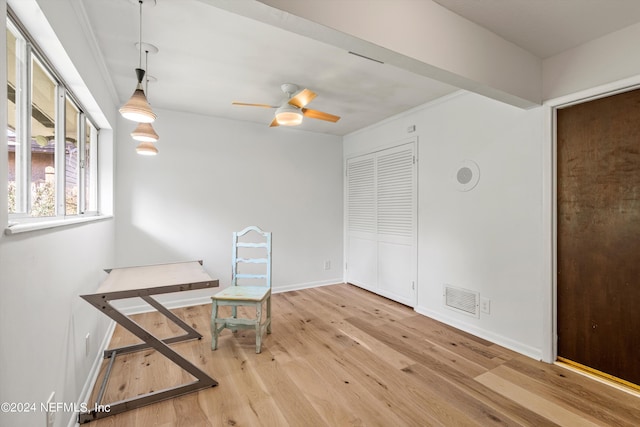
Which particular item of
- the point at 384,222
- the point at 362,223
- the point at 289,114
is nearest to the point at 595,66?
the point at 289,114

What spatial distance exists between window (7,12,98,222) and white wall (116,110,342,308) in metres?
1.08

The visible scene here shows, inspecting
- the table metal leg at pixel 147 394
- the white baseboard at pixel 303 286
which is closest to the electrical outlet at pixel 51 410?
the table metal leg at pixel 147 394

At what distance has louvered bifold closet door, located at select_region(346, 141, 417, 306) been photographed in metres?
3.69

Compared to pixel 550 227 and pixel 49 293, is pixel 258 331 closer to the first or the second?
pixel 49 293

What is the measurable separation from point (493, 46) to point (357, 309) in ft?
9.69

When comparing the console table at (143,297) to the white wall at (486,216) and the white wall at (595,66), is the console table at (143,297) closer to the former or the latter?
the white wall at (486,216)

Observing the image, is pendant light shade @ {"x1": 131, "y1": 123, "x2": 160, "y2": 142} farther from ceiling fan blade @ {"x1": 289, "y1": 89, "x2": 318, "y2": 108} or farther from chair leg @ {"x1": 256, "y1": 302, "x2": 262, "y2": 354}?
chair leg @ {"x1": 256, "y1": 302, "x2": 262, "y2": 354}

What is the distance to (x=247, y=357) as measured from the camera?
8.11 ft

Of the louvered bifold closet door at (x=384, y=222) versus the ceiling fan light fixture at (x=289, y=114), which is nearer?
the ceiling fan light fixture at (x=289, y=114)

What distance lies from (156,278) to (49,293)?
2.41 ft

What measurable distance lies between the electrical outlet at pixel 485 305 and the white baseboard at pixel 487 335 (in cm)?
19

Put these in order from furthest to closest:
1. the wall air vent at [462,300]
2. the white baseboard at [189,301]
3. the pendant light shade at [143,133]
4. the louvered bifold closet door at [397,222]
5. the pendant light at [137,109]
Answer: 1. the louvered bifold closet door at [397,222]
2. the white baseboard at [189,301]
3. the wall air vent at [462,300]
4. the pendant light shade at [143,133]
5. the pendant light at [137,109]

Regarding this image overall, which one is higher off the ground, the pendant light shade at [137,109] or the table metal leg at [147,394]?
the pendant light shade at [137,109]

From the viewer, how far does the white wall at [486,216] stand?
2486 mm
